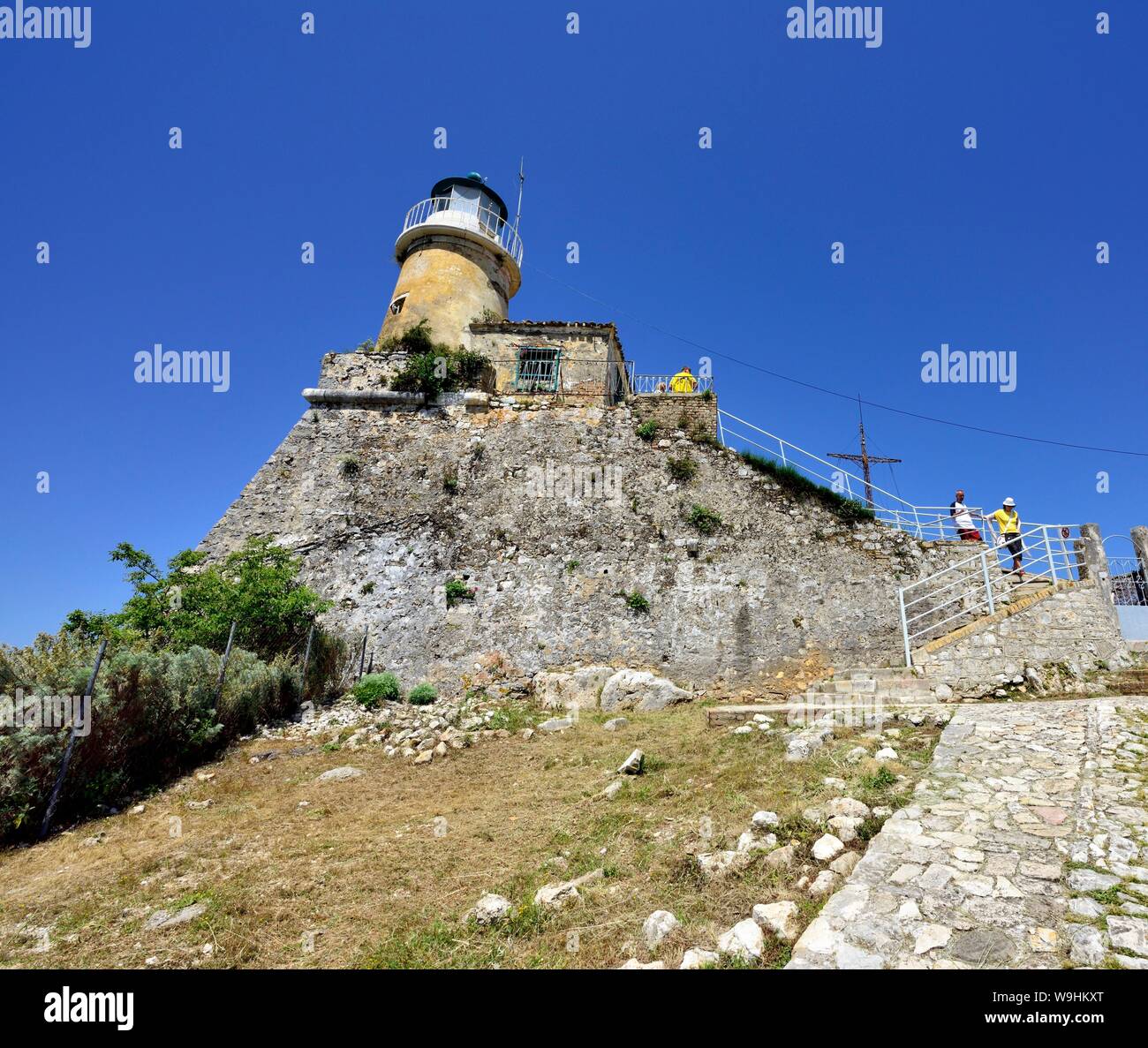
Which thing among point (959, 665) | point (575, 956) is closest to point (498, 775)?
point (575, 956)

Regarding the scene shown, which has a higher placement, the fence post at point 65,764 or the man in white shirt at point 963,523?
the man in white shirt at point 963,523

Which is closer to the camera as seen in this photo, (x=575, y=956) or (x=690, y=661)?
(x=575, y=956)

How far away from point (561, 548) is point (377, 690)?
18.0 ft

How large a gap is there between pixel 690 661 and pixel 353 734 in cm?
727

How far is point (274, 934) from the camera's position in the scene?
4.54m

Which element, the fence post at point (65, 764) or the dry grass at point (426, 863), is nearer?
the dry grass at point (426, 863)

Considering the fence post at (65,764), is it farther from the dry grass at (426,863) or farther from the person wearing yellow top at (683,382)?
the person wearing yellow top at (683,382)

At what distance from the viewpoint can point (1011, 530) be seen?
12.2 m

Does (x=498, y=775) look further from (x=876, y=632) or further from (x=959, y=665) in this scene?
(x=876, y=632)

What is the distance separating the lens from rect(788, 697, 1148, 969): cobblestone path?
3.10 metres

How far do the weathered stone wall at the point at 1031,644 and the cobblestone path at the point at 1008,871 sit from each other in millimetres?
3720

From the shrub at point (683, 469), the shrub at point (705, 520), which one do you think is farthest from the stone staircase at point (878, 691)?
the shrub at point (683, 469)

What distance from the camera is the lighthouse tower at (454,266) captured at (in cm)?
2048

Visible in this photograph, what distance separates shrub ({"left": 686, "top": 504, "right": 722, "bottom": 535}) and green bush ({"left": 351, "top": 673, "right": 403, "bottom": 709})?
26.7 feet
